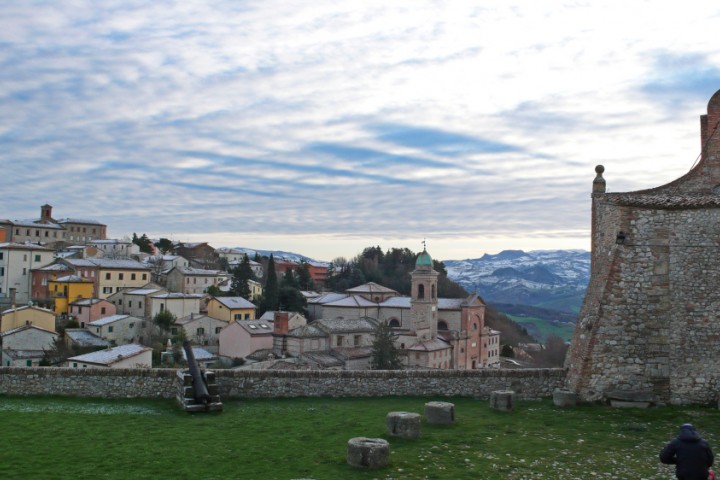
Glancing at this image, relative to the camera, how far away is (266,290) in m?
88.2

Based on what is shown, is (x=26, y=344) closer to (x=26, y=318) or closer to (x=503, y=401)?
(x=26, y=318)

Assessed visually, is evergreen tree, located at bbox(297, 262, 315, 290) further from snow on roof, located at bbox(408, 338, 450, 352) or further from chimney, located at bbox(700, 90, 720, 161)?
chimney, located at bbox(700, 90, 720, 161)

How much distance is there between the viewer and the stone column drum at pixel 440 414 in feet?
43.3

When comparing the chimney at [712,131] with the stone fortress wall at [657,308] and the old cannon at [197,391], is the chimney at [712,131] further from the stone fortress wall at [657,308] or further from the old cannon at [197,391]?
the old cannon at [197,391]

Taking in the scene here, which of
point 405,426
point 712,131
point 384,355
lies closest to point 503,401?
point 405,426

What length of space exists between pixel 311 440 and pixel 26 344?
177ft

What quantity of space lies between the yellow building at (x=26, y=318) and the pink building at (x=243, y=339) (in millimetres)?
17391

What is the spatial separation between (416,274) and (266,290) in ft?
75.0

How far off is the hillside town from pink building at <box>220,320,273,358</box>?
114 mm

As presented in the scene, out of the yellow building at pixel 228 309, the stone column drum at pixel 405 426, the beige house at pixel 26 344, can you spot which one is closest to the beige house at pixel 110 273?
the yellow building at pixel 228 309

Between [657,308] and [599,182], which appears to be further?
[599,182]

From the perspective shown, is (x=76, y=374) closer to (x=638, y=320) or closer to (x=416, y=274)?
(x=638, y=320)

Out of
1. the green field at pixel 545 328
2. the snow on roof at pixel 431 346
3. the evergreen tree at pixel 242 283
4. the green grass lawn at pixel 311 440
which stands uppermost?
the evergreen tree at pixel 242 283

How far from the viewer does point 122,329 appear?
219 feet
